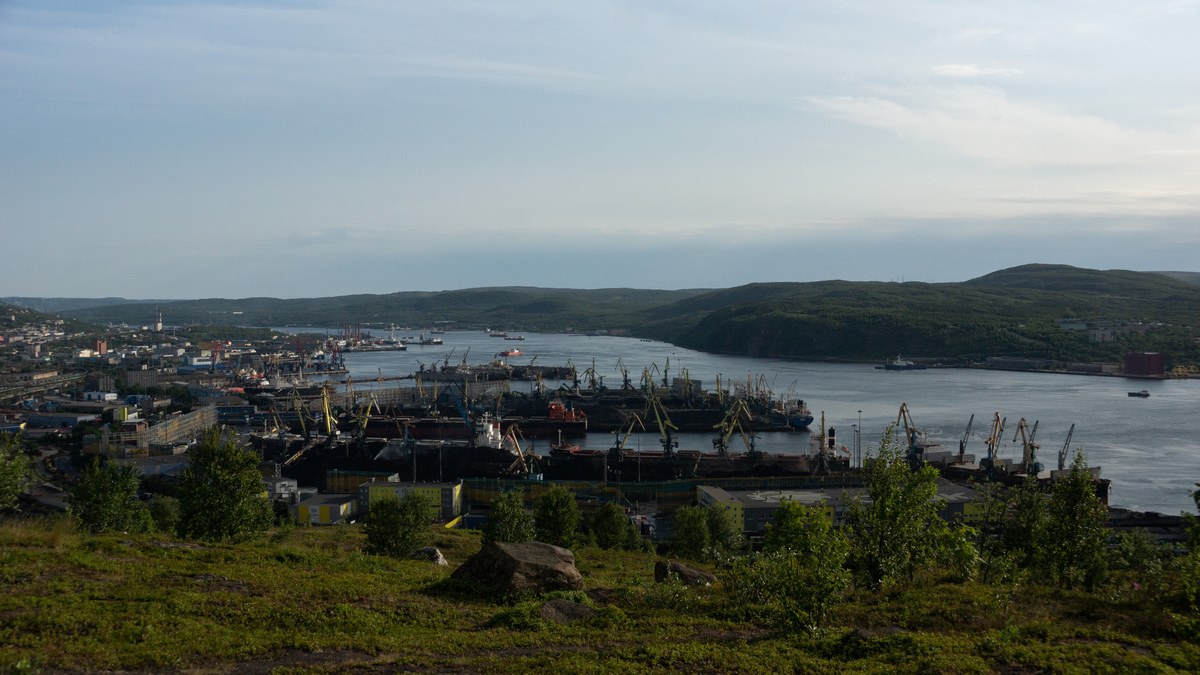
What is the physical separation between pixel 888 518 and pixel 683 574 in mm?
1671

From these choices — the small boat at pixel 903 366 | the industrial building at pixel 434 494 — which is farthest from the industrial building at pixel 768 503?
the small boat at pixel 903 366

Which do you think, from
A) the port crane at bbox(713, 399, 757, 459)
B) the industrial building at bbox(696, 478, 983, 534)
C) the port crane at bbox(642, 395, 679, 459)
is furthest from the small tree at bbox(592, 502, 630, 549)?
the port crane at bbox(642, 395, 679, 459)

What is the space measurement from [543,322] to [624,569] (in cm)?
11066

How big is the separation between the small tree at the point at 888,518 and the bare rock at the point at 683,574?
1.20 metres

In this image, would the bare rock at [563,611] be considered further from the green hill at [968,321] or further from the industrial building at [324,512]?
the green hill at [968,321]

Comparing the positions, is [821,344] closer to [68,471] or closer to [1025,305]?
[1025,305]

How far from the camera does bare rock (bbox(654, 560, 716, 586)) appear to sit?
5.61 metres

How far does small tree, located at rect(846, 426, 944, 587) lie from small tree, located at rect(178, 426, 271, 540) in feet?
18.0

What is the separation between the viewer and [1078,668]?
3.50m

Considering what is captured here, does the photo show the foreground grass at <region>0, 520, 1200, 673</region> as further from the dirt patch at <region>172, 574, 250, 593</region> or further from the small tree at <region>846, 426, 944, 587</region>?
the small tree at <region>846, 426, 944, 587</region>

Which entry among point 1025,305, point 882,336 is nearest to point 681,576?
point 882,336

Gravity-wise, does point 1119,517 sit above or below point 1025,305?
below

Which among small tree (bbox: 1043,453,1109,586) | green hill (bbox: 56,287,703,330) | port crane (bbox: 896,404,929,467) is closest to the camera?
small tree (bbox: 1043,453,1109,586)

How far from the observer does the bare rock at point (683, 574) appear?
561 centimetres
